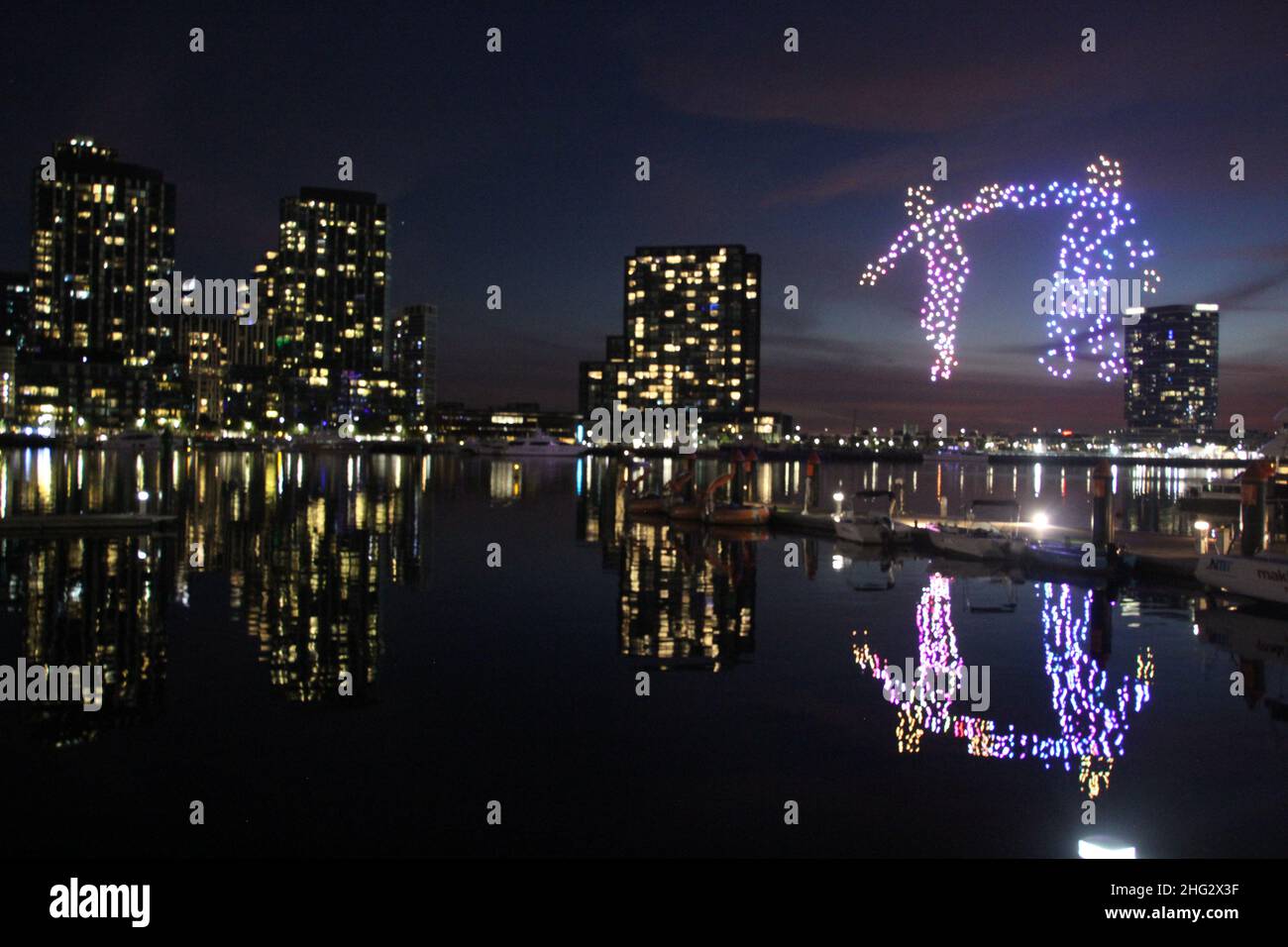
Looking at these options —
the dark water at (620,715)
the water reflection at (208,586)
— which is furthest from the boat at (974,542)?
the water reflection at (208,586)

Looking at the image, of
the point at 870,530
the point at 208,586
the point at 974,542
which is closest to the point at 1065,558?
the point at 974,542

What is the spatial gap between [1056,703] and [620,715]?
6.92 meters

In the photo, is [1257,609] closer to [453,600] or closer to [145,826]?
[453,600]

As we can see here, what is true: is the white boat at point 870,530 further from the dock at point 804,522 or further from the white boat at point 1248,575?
the white boat at point 1248,575

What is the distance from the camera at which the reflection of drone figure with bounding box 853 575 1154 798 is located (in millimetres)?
14867

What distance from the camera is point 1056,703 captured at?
1762 centimetres

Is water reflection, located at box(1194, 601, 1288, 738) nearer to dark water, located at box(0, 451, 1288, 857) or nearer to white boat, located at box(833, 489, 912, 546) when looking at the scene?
dark water, located at box(0, 451, 1288, 857)

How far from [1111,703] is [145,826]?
13886 millimetres

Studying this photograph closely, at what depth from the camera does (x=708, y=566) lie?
35406mm

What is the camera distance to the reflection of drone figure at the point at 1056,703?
14867mm

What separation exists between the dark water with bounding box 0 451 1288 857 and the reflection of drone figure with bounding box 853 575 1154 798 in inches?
3.2

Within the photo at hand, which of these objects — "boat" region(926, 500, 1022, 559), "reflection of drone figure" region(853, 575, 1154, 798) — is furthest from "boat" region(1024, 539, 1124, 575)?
"reflection of drone figure" region(853, 575, 1154, 798)

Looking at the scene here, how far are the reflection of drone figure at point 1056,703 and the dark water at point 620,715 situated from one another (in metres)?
0.08
